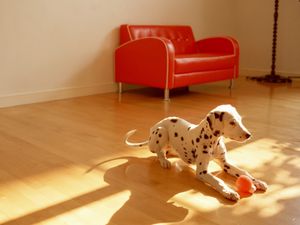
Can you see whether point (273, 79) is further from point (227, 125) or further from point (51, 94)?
point (227, 125)

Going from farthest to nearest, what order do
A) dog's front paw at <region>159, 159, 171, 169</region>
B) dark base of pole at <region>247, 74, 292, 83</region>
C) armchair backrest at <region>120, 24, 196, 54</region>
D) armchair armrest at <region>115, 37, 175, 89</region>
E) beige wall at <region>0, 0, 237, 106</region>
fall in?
1. dark base of pole at <region>247, 74, 292, 83</region>
2. armchair backrest at <region>120, 24, 196, 54</region>
3. armchair armrest at <region>115, 37, 175, 89</region>
4. beige wall at <region>0, 0, 237, 106</region>
5. dog's front paw at <region>159, 159, 171, 169</region>

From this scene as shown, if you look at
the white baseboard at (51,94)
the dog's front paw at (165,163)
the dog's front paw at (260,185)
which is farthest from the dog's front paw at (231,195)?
Answer: the white baseboard at (51,94)

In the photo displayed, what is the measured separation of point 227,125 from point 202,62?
8.10ft

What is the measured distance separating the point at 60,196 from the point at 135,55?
2.59 meters

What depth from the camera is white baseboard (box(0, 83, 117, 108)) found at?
371 cm

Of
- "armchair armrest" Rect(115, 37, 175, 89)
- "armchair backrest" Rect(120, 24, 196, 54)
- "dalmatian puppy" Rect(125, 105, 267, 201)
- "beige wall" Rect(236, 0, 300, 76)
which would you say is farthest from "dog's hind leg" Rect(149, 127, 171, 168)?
"beige wall" Rect(236, 0, 300, 76)

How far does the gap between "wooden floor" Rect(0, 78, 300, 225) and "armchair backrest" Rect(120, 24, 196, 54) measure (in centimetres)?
103

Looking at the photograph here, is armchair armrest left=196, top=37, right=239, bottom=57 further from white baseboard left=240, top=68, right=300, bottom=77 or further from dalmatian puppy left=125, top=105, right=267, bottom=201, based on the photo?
dalmatian puppy left=125, top=105, right=267, bottom=201

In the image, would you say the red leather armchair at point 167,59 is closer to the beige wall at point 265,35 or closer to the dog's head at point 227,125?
the beige wall at point 265,35

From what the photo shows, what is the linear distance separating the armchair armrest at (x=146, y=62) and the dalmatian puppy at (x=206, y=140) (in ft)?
5.94

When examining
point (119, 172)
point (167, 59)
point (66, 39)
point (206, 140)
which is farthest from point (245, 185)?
point (66, 39)

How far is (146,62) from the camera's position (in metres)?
4.10

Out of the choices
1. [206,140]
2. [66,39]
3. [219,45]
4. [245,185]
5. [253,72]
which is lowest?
[253,72]

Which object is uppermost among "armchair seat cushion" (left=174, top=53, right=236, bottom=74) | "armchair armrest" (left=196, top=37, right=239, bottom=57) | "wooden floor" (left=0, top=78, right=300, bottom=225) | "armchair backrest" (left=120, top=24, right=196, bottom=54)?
"armchair backrest" (left=120, top=24, right=196, bottom=54)
